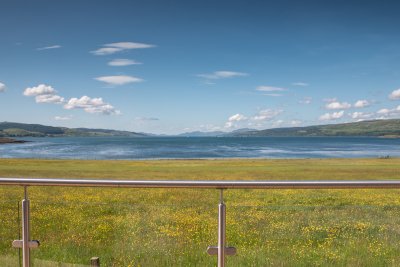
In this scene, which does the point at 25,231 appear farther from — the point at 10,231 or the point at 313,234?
the point at 313,234

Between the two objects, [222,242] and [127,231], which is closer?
[222,242]

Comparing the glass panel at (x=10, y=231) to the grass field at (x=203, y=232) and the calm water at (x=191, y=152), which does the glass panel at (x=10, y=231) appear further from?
the calm water at (x=191, y=152)

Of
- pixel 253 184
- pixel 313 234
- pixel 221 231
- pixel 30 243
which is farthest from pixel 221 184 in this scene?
pixel 30 243

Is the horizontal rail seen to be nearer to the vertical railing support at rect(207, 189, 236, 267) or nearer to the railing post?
the vertical railing support at rect(207, 189, 236, 267)

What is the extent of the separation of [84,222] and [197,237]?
862mm

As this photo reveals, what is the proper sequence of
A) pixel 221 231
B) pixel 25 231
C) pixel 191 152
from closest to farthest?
pixel 221 231, pixel 25 231, pixel 191 152

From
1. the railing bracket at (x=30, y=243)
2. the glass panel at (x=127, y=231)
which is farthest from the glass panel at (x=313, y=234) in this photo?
the railing bracket at (x=30, y=243)

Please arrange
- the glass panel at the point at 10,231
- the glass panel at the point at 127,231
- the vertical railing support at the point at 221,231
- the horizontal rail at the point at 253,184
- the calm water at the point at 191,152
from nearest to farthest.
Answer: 1. the horizontal rail at the point at 253,184
2. the vertical railing support at the point at 221,231
3. the glass panel at the point at 127,231
4. the glass panel at the point at 10,231
5. the calm water at the point at 191,152

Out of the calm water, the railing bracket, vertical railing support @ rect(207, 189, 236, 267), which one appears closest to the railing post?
the railing bracket

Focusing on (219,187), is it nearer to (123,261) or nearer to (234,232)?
(234,232)

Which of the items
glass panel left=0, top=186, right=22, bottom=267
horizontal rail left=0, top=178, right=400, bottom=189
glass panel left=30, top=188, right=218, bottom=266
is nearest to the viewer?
horizontal rail left=0, top=178, right=400, bottom=189

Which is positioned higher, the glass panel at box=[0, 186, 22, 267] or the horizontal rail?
the horizontal rail

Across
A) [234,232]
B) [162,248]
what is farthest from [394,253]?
[162,248]

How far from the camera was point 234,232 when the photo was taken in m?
3.09
